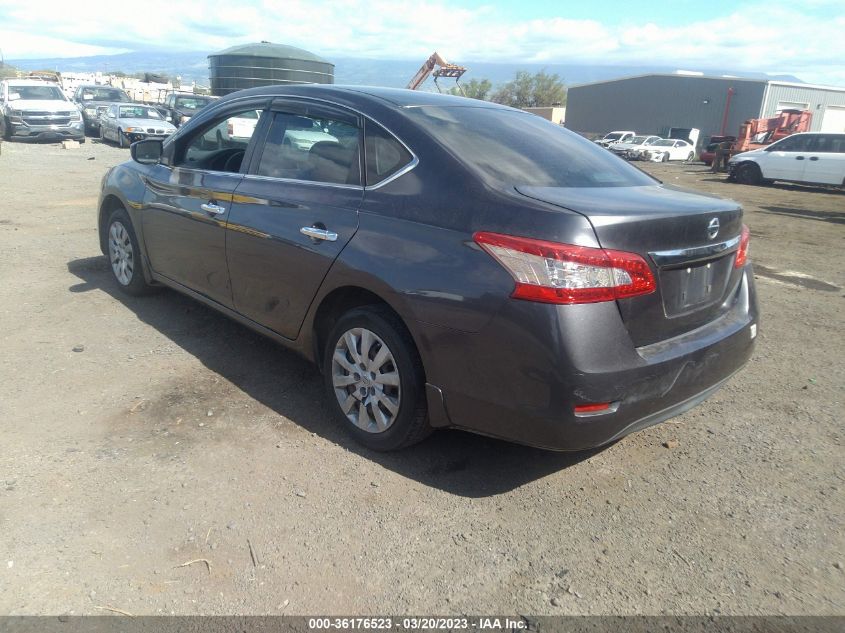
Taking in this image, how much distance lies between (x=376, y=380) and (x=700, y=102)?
176 ft

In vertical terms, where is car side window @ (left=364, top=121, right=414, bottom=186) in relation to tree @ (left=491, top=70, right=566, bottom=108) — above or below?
below

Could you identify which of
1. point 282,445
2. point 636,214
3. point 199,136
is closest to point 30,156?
point 199,136

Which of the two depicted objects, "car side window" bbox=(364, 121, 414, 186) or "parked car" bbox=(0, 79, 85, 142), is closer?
"car side window" bbox=(364, 121, 414, 186)

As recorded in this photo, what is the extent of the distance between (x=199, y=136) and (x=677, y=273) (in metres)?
3.42

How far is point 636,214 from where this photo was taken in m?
2.68

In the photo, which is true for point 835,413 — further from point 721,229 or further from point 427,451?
point 427,451

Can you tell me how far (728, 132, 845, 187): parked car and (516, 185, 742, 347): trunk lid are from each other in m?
18.6

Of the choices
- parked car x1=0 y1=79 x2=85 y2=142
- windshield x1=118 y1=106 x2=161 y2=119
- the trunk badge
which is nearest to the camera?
the trunk badge

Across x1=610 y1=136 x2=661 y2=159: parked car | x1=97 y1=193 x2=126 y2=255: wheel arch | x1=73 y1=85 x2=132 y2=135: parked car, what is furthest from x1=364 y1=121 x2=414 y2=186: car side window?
x1=610 y1=136 x2=661 y2=159: parked car

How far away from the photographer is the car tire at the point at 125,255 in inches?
207

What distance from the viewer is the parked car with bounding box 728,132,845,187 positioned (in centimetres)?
1862

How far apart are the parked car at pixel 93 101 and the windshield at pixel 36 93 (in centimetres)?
213

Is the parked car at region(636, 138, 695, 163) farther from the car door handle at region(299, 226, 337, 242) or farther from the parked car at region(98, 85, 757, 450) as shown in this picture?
the car door handle at region(299, 226, 337, 242)

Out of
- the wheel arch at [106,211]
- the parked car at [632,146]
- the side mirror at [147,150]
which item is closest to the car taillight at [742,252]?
the side mirror at [147,150]
